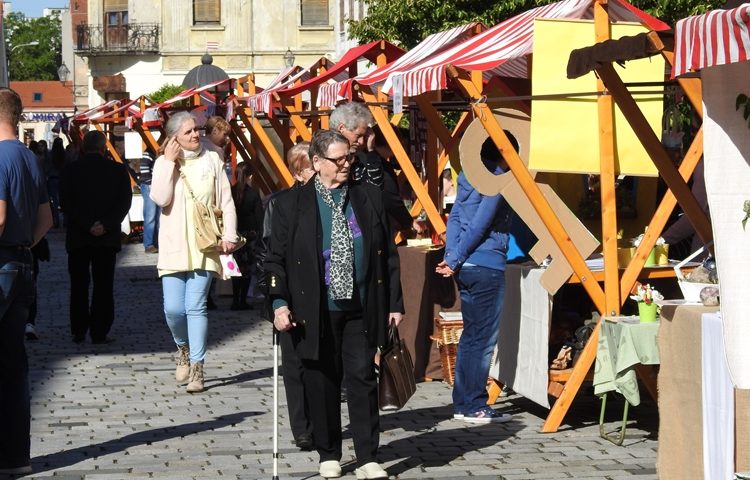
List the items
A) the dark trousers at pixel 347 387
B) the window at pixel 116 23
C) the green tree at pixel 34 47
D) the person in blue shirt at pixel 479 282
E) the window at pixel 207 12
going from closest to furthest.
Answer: the dark trousers at pixel 347 387 → the person in blue shirt at pixel 479 282 → the window at pixel 207 12 → the window at pixel 116 23 → the green tree at pixel 34 47

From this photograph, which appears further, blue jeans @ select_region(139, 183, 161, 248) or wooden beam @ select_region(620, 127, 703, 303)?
blue jeans @ select_region(139, 183, 161, 248)

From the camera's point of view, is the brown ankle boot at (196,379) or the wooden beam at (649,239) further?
the brown ankle boot at (196,379)

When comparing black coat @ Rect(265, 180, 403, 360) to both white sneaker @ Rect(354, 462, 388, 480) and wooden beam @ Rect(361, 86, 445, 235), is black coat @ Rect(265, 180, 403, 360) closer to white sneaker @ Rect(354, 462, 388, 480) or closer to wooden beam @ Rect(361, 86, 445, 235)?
white sneaker @ Rect(354, 462, 388, 480)

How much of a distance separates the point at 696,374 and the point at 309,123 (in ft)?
47.6

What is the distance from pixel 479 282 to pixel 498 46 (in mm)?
1585

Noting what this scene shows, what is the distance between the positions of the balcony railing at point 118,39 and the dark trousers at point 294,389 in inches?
2132


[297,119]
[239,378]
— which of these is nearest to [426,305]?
[239,378]

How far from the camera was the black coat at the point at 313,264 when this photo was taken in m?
7.80

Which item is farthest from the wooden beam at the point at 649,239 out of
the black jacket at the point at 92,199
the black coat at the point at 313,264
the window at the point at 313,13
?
the window at the point at 313,13

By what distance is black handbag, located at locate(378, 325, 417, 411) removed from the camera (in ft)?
27.8

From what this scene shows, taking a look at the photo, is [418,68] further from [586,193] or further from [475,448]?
[475,448]

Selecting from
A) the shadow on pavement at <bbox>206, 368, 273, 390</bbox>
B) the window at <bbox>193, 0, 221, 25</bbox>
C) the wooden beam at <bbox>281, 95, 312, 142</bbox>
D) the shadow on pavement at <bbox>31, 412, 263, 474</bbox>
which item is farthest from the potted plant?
the window at <bbox>193, 0, 221, 25</bbox>

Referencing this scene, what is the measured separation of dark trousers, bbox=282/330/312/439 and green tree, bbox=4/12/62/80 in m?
131

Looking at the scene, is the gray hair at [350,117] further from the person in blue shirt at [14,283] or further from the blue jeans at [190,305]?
the person in blue shirt at [14,283]
